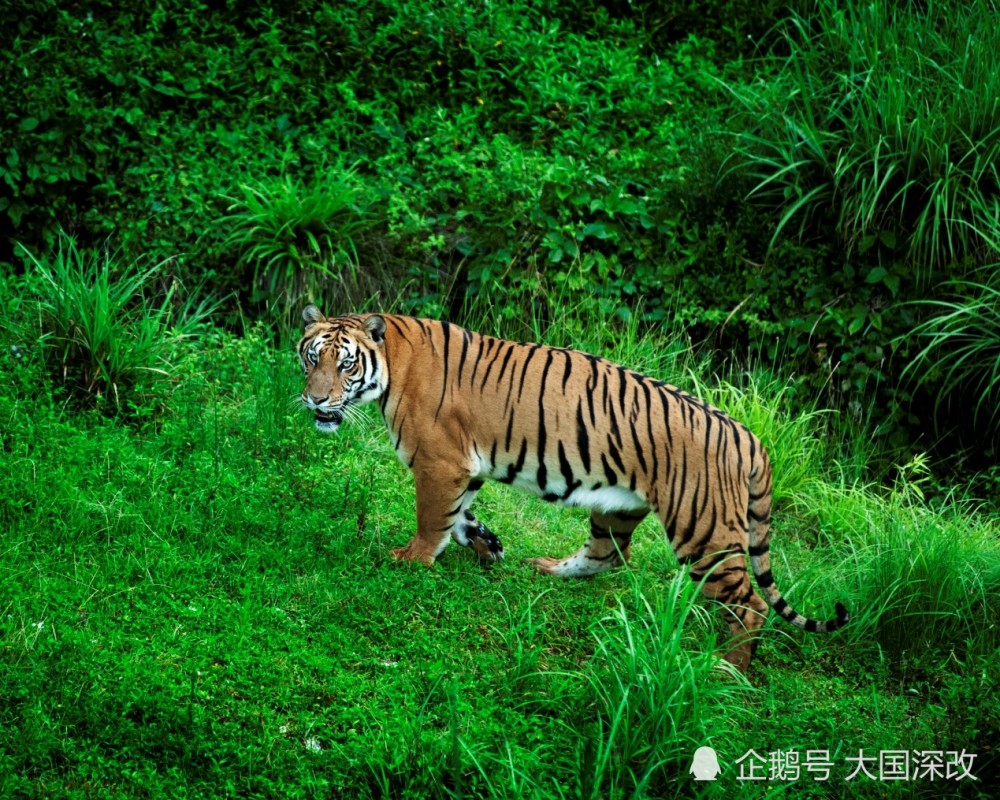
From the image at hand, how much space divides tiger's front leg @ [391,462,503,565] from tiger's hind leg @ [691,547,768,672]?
1.06 m

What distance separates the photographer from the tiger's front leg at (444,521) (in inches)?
201

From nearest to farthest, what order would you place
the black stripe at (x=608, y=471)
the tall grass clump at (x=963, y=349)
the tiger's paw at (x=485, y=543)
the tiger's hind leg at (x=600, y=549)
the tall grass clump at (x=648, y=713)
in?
the tall grass clump at (x=648, y=713) < the black stripe at (x=608, y=471) < the tiger's hind leg at (x=600, y=549) < the tiger's paw at (x=485, y=543) < the tall grass clump at (x=963, y=349)

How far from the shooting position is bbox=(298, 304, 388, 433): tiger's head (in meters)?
5.17

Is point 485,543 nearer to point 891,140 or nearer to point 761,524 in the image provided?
point 761,524

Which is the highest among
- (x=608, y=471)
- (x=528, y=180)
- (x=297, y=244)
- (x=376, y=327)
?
(x=528, y=180)

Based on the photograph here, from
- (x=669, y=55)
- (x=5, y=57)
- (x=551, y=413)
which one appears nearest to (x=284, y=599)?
(x=551, y=413)

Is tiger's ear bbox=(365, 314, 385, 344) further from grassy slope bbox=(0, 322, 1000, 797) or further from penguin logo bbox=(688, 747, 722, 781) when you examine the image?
penguin logo bbox=(688, 747, 722, 781)

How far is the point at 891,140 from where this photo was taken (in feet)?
24.1

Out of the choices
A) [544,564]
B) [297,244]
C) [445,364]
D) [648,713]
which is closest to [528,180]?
[297,244]

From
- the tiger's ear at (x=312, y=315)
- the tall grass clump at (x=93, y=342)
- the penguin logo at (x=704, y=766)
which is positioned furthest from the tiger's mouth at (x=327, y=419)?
the penguin logo at (x=704, y=766)

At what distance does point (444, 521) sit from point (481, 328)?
244 cm

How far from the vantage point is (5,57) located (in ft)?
26.2

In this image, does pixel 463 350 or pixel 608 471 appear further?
pixel 463 350

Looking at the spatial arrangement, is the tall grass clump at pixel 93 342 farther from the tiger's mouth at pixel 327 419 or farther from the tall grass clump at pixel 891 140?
the tall grass clump at pixel 891 140
